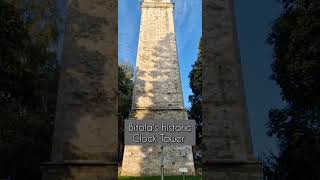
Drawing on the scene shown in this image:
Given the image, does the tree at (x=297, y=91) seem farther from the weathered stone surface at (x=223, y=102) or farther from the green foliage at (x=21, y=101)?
the green foliage at (x=21, y=101)

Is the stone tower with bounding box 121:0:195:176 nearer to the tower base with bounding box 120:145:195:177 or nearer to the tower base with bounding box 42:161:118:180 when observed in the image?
the tower base with bounding box 120:145:195:177

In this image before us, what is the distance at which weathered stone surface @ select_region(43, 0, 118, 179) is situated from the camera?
12117 millimetres

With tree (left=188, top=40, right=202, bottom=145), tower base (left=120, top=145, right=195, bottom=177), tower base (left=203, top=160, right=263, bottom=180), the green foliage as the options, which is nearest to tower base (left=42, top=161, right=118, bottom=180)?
tower base (left=203, top=160, right=263, bottom=180)

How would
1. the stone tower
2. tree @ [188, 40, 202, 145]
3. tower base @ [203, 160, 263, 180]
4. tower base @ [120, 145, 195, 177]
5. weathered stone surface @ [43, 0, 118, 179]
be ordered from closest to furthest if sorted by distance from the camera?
weathered stone surface @ [43, 0, 118, 179], tower base @ [203, 160, 263, 180], tower base @ [120, 145, 195, 177], the stone tower, tree @ [188, 40, 202, 145]

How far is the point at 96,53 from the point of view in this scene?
42.0 feet

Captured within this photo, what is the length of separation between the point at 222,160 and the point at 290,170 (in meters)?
4.51

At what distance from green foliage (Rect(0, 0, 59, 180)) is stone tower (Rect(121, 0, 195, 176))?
40.7ft

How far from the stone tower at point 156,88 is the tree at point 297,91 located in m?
16.5

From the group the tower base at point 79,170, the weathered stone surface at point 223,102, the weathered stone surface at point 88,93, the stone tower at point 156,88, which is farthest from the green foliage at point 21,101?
the stone tower at point 156,88

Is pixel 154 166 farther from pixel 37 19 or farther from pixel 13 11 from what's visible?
pixel 13 11

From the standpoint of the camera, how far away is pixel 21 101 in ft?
60.0

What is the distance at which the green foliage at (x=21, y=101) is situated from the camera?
15703 mm

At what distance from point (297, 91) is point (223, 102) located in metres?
6.19

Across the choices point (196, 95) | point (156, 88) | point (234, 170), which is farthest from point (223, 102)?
point (196, 95)
